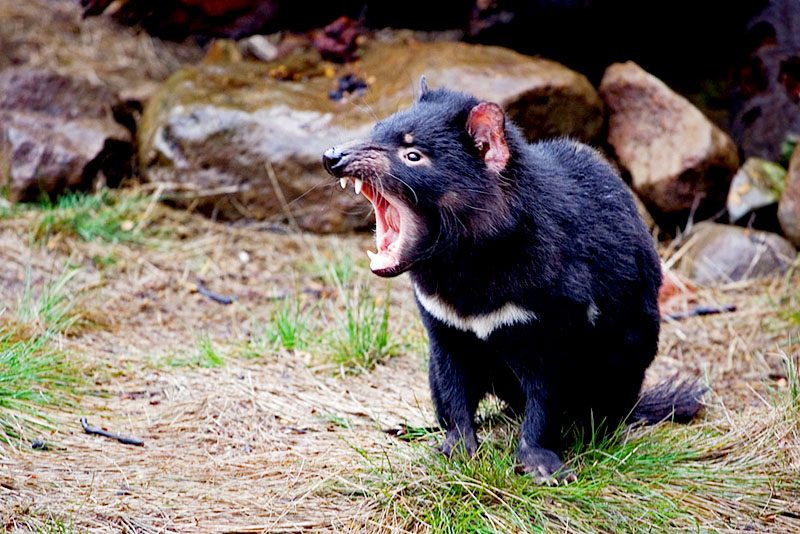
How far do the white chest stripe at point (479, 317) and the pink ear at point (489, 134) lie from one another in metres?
0.41

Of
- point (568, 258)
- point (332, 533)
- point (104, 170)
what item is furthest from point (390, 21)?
point (332, 533)

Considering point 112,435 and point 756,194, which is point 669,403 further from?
point 756,194

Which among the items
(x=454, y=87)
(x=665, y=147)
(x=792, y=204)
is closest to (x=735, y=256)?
(x=792, y=204)

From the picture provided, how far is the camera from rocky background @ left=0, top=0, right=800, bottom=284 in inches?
209

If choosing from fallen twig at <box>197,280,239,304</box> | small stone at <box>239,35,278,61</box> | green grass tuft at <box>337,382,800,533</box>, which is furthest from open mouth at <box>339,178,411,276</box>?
small stone at <box>239,35,278,61</box>

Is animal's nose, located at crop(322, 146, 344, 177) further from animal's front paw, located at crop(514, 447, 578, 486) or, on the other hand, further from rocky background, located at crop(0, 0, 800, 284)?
rocky background, located at crop(0, 0, 800, 284)

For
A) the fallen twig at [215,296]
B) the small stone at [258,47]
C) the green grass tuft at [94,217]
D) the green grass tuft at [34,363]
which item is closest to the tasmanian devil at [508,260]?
the green grass tuft at [34,363]

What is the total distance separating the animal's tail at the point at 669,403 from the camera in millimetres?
3234

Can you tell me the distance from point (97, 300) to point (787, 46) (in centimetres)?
431

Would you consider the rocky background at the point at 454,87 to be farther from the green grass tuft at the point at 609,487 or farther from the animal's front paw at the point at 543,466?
the animal's front paw at the point at 543,466

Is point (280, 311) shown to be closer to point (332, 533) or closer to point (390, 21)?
point (332, 533)

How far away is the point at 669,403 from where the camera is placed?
3279 mm

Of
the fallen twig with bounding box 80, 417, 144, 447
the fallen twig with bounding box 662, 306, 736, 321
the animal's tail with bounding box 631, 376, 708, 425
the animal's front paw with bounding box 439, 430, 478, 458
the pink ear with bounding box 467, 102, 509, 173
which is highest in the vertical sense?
the pink ear with bounding box 467, 102, 509, 173

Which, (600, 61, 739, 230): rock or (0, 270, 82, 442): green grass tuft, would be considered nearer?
(0, 270, 82, 442): green grass tuft
